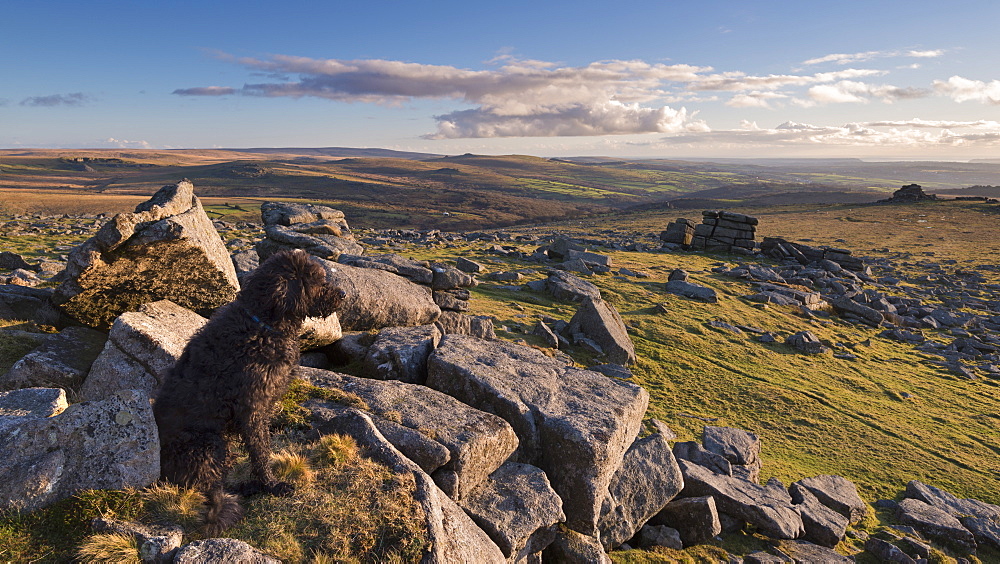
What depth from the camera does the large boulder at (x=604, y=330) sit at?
717 inches

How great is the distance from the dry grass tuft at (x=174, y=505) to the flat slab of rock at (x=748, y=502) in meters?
9.26

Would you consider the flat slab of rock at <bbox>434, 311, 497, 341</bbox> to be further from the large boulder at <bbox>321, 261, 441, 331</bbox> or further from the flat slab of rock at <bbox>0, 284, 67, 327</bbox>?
the flat slab of rock at <bbox>0, 284, 67, 327</bbox>

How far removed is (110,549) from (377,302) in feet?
29.0

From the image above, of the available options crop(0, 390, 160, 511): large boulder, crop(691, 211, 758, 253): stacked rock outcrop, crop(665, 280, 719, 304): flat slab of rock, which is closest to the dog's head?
crop(0, 390, 160, 511): large boulder

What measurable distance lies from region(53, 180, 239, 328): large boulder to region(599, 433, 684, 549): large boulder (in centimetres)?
908

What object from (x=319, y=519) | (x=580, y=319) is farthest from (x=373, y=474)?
(x=580, y=319)

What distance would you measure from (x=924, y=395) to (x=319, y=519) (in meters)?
25.5

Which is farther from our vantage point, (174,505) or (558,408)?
(558,408)

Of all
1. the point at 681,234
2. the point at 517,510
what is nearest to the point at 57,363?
the point at 517,510

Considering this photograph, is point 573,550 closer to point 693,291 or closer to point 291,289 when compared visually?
point 291,289

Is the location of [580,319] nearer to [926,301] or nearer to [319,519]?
[319,519]

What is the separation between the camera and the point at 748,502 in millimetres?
10336

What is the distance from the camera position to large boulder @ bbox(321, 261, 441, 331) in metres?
12.8

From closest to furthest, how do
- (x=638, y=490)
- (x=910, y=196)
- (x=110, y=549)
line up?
(x=110, y=549) < (x=638, y=490) < (x=910, y=196)
